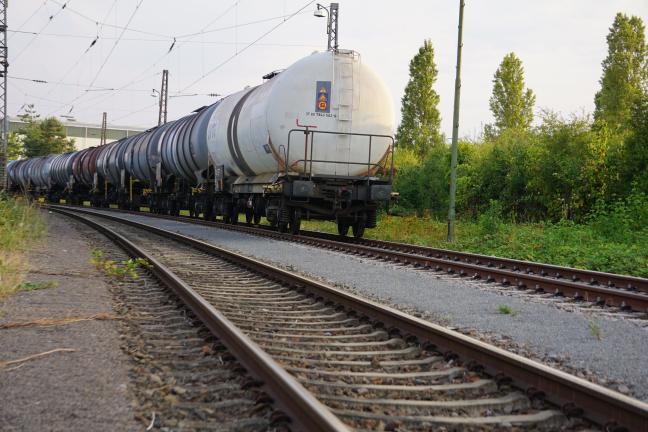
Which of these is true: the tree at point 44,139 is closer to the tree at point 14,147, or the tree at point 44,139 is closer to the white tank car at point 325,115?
the tree at point 14,147

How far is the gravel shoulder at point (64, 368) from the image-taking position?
3.07 m

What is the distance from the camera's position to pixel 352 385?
12.1ft

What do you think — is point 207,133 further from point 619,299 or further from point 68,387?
point 68,387

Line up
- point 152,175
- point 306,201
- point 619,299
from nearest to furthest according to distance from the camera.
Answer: point 619,299
point 306,201
point 152,175

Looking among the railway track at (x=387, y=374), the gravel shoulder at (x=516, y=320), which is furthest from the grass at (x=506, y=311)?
the railway track at (x=387, y=374)

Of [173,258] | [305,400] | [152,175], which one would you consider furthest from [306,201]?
[152,175]

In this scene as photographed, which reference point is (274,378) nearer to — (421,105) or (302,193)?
(302,193)

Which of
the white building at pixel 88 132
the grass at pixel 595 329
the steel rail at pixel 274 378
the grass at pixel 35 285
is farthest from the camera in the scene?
the white building at pixel 88 132

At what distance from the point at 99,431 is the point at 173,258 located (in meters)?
8.04

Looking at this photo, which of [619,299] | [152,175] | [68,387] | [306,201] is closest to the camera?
[68,387]

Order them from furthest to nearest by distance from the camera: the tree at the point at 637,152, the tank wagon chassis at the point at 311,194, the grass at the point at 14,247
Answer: the tree at the point at 637,152, the tank wagon chassis at the point at 311,194, the grass at the point at 14,247

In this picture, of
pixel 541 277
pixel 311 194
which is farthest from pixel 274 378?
pixel 311 194

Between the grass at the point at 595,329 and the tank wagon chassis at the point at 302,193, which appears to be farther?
the tank wagon chassis at the point at 302,193

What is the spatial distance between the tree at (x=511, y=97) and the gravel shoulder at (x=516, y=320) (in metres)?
39.6
